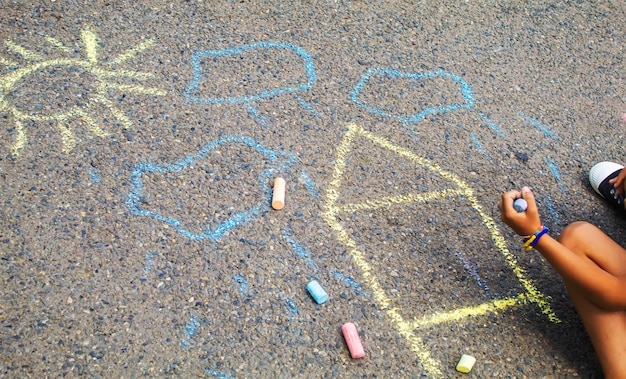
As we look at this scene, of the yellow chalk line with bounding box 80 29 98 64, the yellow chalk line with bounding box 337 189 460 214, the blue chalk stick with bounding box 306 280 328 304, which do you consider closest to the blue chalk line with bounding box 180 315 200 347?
the blue chalk stick with bounding box 306 280 328 304

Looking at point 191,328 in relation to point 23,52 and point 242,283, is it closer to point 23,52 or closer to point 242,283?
point 242,283

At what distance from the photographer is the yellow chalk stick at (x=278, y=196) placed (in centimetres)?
248

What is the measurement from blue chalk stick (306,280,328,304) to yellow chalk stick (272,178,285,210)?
390mm

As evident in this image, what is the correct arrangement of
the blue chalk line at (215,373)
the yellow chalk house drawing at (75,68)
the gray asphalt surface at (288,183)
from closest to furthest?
the blue chalk line at (215,373) → the gray asphalt surface at (288,183) → the yellow chalk house drawing at (75,68)

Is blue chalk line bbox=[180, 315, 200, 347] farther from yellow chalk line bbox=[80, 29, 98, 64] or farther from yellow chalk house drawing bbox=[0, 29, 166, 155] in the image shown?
yellow chalk line bbox=[80, 29, 98, 64]

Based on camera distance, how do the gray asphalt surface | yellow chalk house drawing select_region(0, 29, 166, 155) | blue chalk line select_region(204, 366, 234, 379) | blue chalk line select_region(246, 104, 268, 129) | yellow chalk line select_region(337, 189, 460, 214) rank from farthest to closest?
1. blue chalk line select_region(246, 104, 268, 129)
2. yellow chalk house drawing select_region(0, 29, 166, 155)
3. yellow chalk line select_region(337, 189, 460, 214)
4. the gray asphalt surface
5. blue chalk line select_region(204, 366, 234, 379)

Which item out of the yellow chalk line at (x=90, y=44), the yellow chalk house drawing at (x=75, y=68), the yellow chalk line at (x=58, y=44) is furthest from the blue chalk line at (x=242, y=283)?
the yellow chalk line at (x=58, y=44)

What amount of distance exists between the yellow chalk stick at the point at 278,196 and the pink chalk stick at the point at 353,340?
60 centimetres

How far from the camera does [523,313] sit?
237 cm

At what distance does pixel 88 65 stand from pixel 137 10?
548mm

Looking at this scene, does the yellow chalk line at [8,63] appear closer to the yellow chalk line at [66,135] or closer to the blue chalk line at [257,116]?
the yellow chalk line at [66,135]

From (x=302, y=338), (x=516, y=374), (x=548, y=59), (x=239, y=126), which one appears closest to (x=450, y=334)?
(x=516, y=374)

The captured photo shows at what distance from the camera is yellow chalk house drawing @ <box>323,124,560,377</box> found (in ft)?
7.30

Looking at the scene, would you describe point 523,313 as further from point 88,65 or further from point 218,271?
point 88,65
